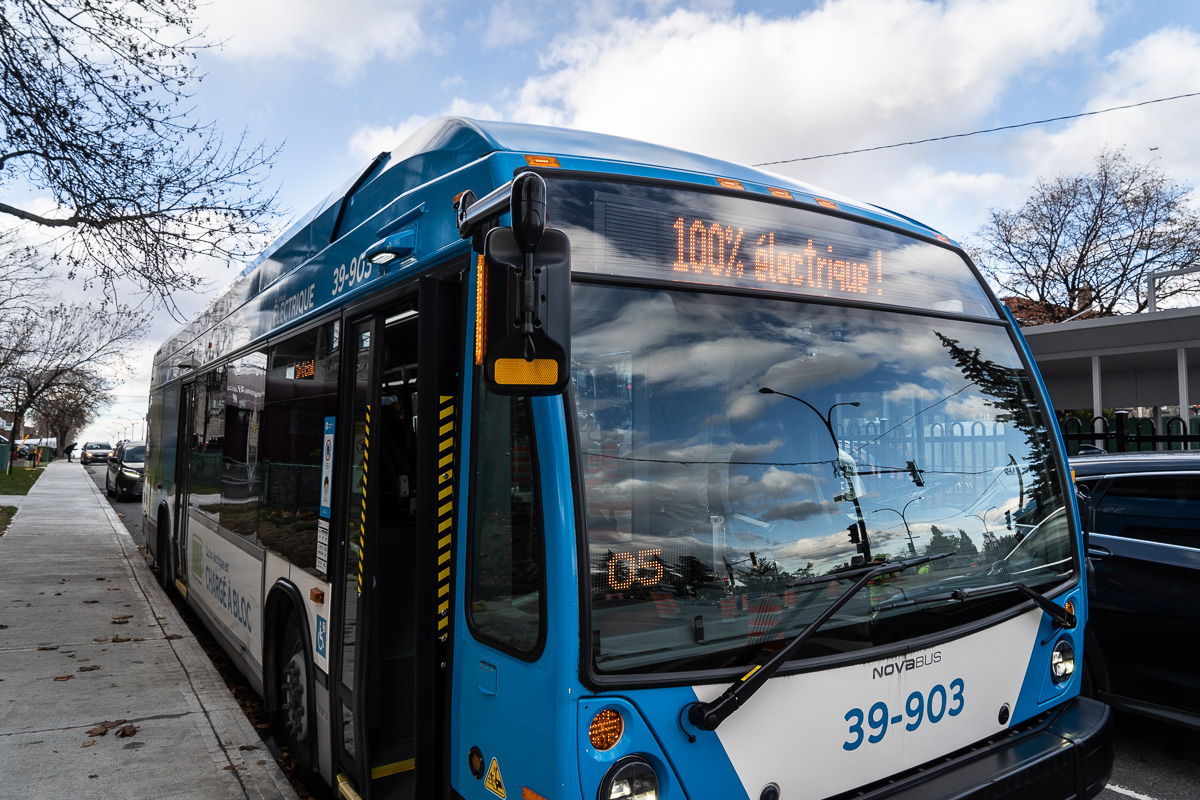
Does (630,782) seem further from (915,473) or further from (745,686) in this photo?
(915,473)

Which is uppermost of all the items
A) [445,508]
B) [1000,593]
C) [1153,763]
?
[445,508]

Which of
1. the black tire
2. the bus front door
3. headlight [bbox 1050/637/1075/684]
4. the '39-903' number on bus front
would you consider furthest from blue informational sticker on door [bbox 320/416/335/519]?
headlight [bbox 1050/637/1075/684]

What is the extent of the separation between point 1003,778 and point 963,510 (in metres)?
0.91

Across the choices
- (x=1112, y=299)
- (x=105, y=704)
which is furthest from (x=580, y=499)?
(x=1112, y=299)

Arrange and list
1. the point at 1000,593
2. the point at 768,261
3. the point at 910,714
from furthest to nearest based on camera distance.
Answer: the point at 1000,593 → the point at 768,261 → the point at 910,714

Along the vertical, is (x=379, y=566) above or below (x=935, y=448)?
below

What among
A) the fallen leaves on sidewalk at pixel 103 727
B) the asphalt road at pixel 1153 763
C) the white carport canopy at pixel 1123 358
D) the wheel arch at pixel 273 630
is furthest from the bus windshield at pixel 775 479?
the white carport canopy at pixel 1123 358

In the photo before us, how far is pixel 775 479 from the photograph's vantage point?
2717 millimetres

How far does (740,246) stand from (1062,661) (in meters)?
2.16

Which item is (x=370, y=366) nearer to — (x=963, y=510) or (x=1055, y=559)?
(x=963, y=510)

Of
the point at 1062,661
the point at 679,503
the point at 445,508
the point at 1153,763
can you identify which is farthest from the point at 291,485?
the point at 1153,763

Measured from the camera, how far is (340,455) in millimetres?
3920

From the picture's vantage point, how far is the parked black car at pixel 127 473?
86.5ft

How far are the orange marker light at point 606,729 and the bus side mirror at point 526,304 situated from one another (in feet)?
2.95
